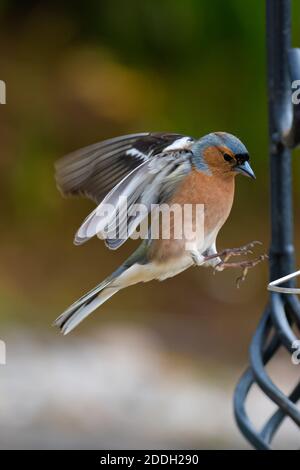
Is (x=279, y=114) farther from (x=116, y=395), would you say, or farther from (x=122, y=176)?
(x=116, y=395)

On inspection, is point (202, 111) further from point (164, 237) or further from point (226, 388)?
point (226, 388)

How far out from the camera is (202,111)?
2049 mm

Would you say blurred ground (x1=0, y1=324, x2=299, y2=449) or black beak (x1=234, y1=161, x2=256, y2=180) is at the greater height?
black beak (x1=234, y1=161, x2=256, y2=180)

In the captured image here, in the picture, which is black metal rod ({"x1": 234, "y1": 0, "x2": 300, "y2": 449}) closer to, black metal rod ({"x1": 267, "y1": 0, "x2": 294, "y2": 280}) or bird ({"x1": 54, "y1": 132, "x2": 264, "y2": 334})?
black metal rod ({"x1": 267, "y1": 0, "x2": 294, "y2": 280})

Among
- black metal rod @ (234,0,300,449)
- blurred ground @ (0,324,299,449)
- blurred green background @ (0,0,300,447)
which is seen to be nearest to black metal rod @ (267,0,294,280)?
black metal rod @ (234,0,300,449)

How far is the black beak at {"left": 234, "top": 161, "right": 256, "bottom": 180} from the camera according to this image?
3.25 feet

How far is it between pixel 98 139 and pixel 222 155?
8.26 ft

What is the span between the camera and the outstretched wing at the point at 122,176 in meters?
1.02

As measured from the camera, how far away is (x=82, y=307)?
1.23 meters

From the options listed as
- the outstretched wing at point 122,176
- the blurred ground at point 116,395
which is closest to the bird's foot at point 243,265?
the outstretched wing at point 122,176

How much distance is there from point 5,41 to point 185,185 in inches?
113

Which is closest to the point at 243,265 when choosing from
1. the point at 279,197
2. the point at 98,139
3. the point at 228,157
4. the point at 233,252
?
the point at 233,252
